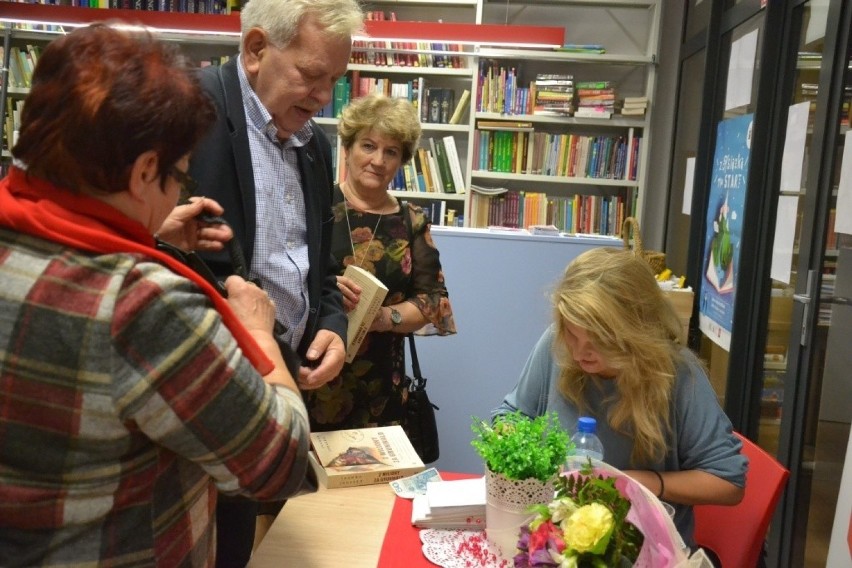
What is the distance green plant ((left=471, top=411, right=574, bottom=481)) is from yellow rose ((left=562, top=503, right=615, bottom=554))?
0.18m

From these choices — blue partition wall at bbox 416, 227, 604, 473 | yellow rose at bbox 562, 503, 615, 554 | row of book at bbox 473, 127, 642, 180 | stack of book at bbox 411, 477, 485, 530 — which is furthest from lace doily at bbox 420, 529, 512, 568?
row of book at bbox 473, 127, 642, 180

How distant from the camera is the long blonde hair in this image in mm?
1561

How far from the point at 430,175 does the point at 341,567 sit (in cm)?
425

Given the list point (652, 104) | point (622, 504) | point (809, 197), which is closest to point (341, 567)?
point (622, 504)

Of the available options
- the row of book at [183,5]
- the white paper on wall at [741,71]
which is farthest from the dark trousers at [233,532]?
the row of book at [183,5]

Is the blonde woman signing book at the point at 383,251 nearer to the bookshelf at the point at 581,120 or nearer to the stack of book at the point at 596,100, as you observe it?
the bookshelf at the point at 581,120

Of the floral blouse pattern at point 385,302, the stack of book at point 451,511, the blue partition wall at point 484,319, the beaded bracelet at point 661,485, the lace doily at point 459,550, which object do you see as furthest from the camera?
the blue partition wall at point 484,319

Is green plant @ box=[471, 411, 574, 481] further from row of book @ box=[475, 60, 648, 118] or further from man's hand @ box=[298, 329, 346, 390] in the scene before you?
row of book @ box=[475, 60, 648, 118]

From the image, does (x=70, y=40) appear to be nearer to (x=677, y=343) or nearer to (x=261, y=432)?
(x=261, y=432)

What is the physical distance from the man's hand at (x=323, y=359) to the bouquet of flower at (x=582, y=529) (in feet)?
1.78

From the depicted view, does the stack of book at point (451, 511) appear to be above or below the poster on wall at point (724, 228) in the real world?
below

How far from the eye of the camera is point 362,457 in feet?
5.41

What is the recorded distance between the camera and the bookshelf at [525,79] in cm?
516

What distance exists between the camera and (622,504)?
1063 millimetres
